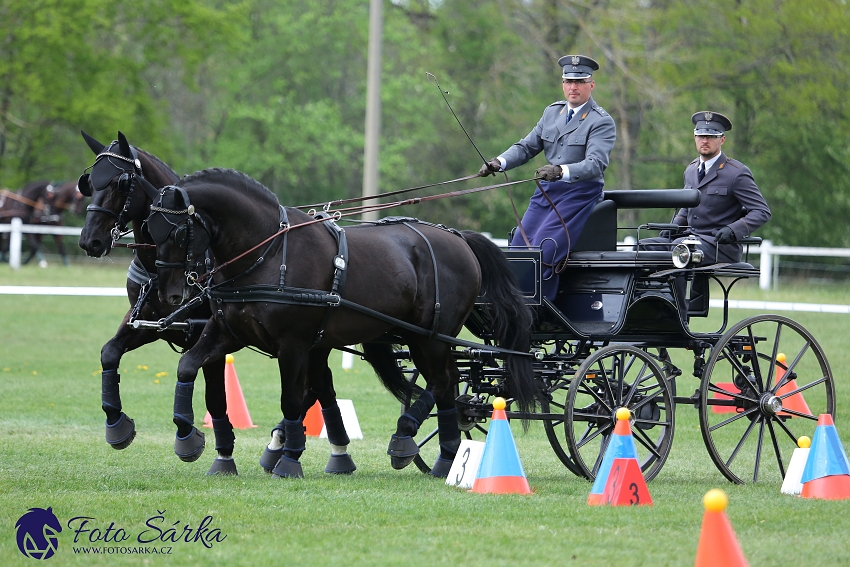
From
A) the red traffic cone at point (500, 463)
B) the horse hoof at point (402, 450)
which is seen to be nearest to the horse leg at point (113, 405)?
the horse hoof at point (402, 450)

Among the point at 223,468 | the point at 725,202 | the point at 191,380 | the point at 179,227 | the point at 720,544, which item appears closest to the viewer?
the point at 720,544

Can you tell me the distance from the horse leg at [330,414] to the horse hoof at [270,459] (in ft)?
1.06

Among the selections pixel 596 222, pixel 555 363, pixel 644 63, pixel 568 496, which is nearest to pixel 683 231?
pixel 596 222

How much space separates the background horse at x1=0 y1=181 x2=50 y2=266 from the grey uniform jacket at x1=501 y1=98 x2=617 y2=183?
18100mm

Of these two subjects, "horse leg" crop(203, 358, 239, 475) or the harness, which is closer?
the harness

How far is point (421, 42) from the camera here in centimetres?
3253

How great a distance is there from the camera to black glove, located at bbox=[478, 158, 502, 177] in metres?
6.86

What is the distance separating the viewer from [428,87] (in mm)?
30562

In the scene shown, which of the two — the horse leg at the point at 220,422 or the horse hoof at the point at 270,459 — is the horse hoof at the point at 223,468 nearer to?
the horse leg at the point at 220,422

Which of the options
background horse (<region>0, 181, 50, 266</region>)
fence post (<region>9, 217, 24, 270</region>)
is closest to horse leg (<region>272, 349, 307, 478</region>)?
fence post (<region>9, 217, 24, 270</region>)

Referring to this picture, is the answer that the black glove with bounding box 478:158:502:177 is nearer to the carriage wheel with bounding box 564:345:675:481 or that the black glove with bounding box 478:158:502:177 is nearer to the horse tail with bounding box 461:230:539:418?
the horse tail with bounding box 461:230:539:418

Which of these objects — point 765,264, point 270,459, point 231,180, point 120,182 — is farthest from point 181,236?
point 765,264

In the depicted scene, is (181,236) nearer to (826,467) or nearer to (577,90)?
(577,90)

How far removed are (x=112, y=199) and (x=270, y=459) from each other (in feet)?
6.18
